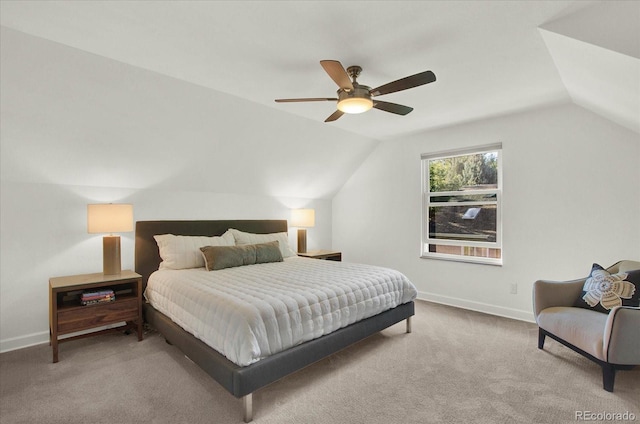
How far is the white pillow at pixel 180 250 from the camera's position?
353cm

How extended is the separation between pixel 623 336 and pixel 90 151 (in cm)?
465

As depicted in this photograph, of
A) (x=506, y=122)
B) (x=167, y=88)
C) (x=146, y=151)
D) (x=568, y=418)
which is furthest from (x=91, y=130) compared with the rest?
(x=506, y=122)

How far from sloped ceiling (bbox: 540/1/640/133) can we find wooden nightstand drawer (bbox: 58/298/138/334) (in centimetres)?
407

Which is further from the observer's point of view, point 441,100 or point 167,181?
point 167,181

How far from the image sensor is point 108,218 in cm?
312

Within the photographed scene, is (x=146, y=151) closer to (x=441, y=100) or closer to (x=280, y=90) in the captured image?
(x=280, y=90)

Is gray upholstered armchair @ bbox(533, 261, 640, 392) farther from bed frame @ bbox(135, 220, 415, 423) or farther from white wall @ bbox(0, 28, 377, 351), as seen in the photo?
white wall @ bbox(0, 28, 377, 351)

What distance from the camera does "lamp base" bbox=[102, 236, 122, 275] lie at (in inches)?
126

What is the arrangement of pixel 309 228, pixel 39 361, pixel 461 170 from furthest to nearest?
pixel 309 228 → pixel 461 170 → pixel 39 361

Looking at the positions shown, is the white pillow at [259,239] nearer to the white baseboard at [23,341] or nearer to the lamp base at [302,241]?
the lamp base at [302,241]

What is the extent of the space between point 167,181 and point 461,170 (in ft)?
12.7

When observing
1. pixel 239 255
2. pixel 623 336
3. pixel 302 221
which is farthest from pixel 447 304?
pixel 239 255

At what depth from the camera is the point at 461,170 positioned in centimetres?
443

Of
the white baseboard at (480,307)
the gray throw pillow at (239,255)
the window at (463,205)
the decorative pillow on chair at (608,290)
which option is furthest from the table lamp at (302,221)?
the decorative pillow on chair at (608,290)
